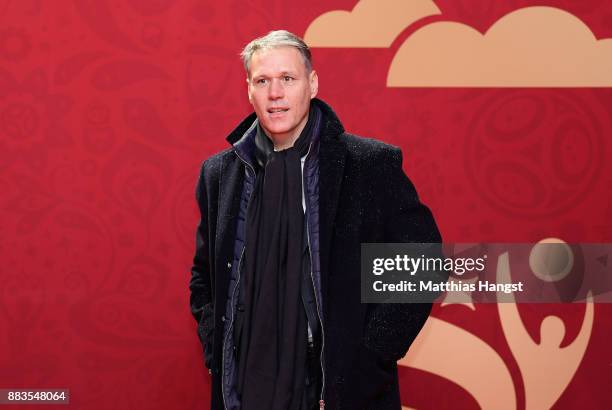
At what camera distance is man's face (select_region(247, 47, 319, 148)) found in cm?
174

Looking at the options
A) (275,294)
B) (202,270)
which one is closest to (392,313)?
(275,294)

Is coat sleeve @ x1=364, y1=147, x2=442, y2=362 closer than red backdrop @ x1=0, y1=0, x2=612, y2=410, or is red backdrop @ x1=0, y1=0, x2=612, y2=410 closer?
coat sleeve @ x1=364, y1=147, x2=442, y2=362

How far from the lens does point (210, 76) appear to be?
92.2 inches

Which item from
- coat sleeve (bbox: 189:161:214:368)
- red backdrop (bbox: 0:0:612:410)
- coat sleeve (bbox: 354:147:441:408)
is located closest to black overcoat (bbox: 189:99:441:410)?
coat sleeve (bbox: 354:147:441:408)

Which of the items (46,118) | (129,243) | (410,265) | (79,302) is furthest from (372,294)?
(46,118)

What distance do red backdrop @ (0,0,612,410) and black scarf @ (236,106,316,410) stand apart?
0.68m

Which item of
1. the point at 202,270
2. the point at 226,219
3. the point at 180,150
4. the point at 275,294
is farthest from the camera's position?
the point at 180,150

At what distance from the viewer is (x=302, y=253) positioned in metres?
1.69

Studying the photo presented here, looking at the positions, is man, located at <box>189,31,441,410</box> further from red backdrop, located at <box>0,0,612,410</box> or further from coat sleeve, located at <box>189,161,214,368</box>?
red backdrop, located at <box>0,0,612,410</box>

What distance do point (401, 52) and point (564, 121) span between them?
60 cm

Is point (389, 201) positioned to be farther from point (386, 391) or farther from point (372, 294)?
point (386, 391)

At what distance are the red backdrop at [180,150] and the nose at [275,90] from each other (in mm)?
614

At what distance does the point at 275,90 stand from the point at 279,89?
0.01m

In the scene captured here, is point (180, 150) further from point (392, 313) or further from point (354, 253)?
point (392, 313)
